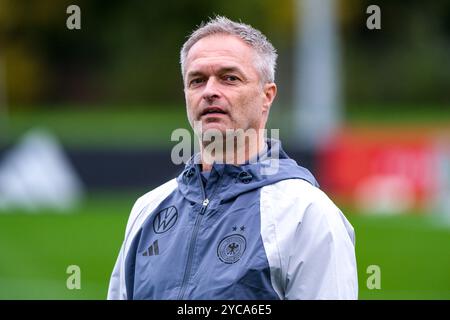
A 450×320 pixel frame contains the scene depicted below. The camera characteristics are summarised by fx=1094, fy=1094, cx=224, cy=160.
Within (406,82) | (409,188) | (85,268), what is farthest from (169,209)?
(406,82)

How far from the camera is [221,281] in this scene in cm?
405

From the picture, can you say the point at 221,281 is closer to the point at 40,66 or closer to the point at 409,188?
the point at 409,188

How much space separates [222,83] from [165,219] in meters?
0.59

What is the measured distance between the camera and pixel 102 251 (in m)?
15.8

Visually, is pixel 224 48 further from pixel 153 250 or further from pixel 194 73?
pixel 153 250

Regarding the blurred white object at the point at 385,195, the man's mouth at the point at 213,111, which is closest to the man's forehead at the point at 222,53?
the man's mouth at the point at 213,111

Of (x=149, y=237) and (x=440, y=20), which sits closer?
(x=149, y=237)

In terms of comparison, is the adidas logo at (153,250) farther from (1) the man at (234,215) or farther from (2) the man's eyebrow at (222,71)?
(2) the man's eyebrow at (222,71)

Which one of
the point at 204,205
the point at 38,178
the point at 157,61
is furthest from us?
the point at 157,61

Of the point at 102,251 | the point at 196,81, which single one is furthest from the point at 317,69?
the point at 196,81

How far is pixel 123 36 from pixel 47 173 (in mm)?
21232

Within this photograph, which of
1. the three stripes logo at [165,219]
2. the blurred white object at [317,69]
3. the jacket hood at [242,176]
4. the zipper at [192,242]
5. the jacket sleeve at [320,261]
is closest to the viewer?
the jacket sleeve at [320,261]

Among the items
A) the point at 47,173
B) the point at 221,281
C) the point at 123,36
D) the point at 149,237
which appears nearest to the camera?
the point at 221,281

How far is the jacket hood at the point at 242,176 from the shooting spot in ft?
13.9
